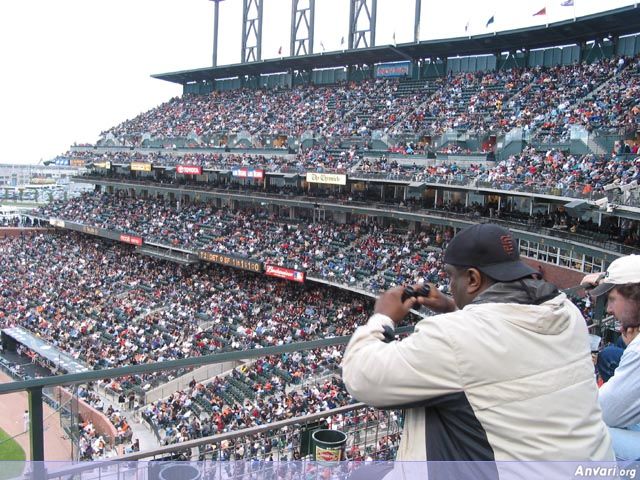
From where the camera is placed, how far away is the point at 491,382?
1.69 m

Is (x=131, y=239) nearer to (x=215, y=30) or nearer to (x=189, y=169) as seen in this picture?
(x=189, y=169)

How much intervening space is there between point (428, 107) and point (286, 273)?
1410cm

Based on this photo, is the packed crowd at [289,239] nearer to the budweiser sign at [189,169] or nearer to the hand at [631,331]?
the budweiser sign at [189,169]

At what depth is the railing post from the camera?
2424mm

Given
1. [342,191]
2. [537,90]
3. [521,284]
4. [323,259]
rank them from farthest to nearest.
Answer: [342,191] < [537,90] < [323,259] < [521,284]

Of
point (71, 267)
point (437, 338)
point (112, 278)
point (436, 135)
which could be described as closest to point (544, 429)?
point (437, 338)

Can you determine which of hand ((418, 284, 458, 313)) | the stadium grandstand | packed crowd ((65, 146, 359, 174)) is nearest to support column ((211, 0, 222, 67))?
the stadium grandstand

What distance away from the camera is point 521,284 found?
6.32ft

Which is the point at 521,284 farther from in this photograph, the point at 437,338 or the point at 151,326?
the point at 151,326

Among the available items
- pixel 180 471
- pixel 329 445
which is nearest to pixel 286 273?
pixel 329 445

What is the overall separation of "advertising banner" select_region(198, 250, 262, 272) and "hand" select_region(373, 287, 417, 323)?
26.8m

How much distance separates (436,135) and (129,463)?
3008 cm

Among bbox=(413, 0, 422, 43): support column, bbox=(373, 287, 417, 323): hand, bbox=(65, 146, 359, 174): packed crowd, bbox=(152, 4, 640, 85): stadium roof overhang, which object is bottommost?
bbox=(373, 287, 417, 323): hand

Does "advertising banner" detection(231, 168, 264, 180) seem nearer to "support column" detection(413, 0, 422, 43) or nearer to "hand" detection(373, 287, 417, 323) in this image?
"support column" detection(413, 0, 422, 43)
